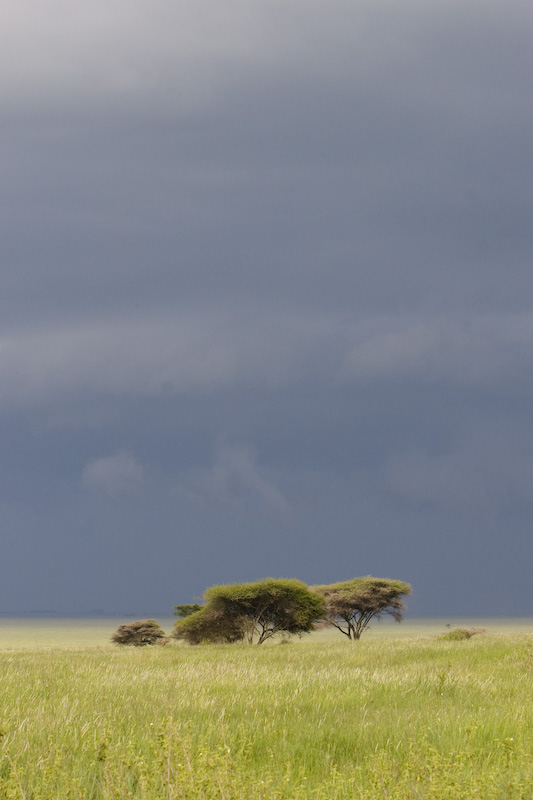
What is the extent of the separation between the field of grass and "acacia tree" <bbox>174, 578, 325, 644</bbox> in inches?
1571

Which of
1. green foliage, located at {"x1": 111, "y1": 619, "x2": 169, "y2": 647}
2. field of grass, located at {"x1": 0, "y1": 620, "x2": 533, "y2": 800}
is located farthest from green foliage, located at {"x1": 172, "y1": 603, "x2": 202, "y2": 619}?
field of grass, located at {"x1": 0, "y1": 620, "x2": 533, "y2": 800}

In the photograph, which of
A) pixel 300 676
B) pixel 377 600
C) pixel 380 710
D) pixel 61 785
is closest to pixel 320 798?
pixel 61 785

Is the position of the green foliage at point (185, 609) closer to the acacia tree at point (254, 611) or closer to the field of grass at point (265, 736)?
the acacia tree at point (254, 611)

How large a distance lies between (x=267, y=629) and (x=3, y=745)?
164ft

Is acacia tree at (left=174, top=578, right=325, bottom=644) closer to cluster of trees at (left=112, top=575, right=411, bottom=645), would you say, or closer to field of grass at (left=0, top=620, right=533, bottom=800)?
cluster of trees at (left=112, top=575, right=411, bottom=645)

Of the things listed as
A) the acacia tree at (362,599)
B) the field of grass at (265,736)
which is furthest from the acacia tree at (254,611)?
the field of grass at (265,736)

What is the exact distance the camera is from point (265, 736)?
22.0ft

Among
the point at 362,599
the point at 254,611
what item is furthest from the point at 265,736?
the point at 362,599

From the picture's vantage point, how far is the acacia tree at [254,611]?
166 ft

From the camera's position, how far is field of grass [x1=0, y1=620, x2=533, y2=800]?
15.7 feet

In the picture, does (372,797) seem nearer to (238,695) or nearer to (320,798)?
(320,798)

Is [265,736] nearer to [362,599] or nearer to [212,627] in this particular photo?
[212,627]

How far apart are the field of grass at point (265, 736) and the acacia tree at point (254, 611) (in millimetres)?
39904

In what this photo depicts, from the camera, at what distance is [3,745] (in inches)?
221
